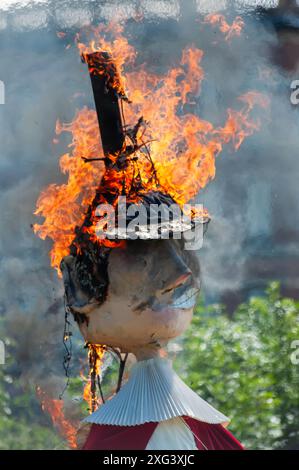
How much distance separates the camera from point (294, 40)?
11648 millimetres

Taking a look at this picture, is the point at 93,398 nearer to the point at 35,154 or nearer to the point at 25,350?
the point at 25,350

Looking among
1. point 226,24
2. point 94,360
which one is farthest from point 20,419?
point 226,24

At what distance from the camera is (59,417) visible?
746 cm

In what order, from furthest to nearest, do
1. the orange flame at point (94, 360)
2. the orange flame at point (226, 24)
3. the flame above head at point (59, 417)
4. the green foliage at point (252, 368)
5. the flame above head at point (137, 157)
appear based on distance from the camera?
the orange flame at point (226, 24), the green foliage at point (252, 368), the flame above head at point (59, 417), the orange flame at point (94, 360), the flame above head at point (137, 157)

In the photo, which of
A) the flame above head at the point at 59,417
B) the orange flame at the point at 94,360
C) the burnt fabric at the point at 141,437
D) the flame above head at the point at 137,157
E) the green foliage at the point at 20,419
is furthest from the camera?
the green foliage at the point at 20,419

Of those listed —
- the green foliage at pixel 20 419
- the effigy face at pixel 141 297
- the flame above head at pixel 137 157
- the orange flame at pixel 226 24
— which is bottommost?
the green foliage at pixel 20 419

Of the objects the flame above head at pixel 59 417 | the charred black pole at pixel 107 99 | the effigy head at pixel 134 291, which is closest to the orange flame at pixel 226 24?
the flame above head at pixel 59 417

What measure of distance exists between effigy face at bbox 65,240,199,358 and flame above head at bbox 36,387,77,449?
94 centimetres

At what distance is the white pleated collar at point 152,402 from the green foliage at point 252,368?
10.2 feet

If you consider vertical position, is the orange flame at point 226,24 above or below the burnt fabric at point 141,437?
above

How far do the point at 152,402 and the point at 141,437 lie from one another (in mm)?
203

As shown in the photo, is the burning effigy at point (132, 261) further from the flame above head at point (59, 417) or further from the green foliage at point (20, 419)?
the green foliage at point (20, 419)

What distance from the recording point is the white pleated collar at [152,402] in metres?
5.25

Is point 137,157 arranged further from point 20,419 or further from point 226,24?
point 226,24
